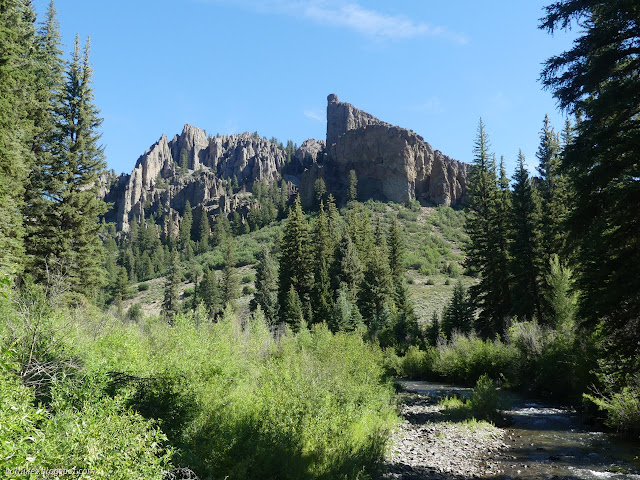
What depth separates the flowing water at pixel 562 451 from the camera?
9641 millimetres

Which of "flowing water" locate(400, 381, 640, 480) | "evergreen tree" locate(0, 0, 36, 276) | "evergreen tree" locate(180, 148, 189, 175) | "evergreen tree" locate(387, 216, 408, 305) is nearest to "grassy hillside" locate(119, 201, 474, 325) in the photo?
"evergreen tree" locate(387, 216, 408, 305)

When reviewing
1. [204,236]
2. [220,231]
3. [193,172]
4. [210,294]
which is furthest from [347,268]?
[193,172]

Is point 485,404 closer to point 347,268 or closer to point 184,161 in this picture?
point 347,268

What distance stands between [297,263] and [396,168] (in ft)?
213

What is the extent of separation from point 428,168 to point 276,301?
72309 millimetres

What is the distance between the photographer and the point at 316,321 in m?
40.7

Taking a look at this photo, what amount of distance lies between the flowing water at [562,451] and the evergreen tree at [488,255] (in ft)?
46.4

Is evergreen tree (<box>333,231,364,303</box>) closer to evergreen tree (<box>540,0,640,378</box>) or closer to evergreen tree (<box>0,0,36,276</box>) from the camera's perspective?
evergreen tree (<box>0,0,36,276</box>)

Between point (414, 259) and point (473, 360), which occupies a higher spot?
point (414, 259)

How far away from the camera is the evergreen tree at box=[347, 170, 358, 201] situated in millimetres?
98200

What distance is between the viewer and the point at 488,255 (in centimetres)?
3166

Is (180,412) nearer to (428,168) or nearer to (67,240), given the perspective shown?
(67,240)

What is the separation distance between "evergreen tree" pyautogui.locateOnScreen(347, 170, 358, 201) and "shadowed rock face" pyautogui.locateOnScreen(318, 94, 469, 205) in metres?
2.33

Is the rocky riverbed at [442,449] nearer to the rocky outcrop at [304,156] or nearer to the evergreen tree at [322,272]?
the evergreen tree at [322,272]
